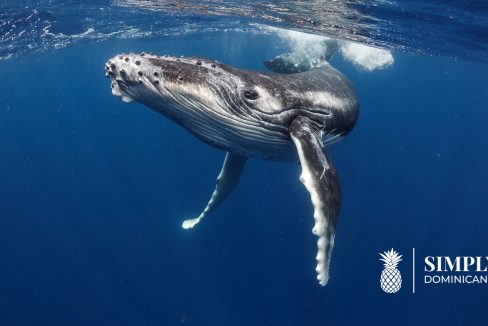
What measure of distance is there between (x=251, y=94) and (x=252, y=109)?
0.76 ft

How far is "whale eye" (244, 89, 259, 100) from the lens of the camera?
18.9 ft

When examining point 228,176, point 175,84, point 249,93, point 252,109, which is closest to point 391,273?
point 228,176

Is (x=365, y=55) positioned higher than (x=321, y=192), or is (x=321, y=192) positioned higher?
(x=321, y=192)

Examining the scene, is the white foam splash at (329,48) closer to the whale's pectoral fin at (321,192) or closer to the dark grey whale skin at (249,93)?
the dark grey whale skin at (249,93)

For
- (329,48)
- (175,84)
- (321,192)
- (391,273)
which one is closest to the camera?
(321,192)

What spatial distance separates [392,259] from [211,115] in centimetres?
2033

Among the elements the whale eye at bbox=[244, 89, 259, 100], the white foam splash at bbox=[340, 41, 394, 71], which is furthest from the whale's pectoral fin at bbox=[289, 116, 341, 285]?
the white foam splash at bbox=[340, 41, 394, 71]

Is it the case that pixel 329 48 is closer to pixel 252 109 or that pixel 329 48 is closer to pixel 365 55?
pixel 252 109

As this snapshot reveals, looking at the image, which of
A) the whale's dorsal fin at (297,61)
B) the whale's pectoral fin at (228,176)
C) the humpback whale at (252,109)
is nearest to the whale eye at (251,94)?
the humpback whale at (252,109)

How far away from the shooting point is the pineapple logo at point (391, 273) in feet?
70.1

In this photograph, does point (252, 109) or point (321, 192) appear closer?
point (321, 192)

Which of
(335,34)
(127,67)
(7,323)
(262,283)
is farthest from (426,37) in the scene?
(7,323)

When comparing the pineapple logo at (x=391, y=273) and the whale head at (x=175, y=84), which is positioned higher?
the whale head at (x=175, y=84)

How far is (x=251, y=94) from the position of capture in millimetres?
5809
